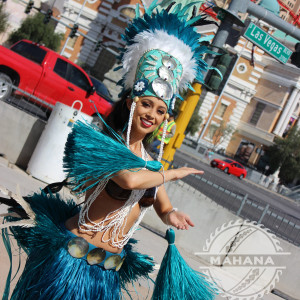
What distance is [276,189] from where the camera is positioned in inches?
1716

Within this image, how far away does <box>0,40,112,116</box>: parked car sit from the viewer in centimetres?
1115

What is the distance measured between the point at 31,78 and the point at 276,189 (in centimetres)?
3602

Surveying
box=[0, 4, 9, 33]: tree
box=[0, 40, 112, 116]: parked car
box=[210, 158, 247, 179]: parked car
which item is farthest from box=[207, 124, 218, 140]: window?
box=[0, 40, 112, 116]: parked car

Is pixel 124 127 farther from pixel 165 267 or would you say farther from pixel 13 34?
pixel 13 34

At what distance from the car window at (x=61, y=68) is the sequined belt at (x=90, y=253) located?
9777 mm

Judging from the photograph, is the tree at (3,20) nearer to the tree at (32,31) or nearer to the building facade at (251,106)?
the tree at (32,31)

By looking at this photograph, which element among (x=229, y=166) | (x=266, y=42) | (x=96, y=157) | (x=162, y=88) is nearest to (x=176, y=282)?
(x=96, y=157)

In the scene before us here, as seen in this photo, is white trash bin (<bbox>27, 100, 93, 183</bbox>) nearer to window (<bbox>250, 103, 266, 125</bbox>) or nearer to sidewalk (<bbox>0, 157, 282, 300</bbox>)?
sidewalk (<bbox>0, 157, 282, 300</bbox>)

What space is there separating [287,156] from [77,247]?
152 feet

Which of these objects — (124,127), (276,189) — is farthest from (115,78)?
(124,127)

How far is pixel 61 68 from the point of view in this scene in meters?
11.9

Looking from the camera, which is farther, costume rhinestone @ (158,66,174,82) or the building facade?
the building facade

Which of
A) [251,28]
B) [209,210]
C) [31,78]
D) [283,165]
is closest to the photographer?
[209,210]
